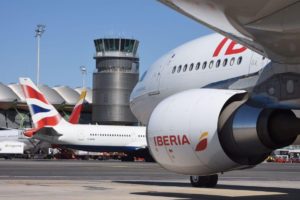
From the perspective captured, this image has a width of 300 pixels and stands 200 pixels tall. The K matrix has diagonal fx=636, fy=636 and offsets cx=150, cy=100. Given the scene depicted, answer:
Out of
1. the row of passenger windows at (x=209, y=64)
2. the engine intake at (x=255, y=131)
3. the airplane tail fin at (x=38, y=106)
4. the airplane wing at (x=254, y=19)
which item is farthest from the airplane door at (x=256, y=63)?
the airplane tail fin at (x=38, y=106)

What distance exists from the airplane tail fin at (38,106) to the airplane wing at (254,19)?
56308 mm

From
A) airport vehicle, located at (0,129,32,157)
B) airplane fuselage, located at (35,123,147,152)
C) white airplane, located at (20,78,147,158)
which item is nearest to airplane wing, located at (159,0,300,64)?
white airplane, located at (20,78,147,158)

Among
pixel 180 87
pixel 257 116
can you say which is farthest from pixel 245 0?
pixel 180 87

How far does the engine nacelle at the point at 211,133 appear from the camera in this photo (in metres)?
9.01

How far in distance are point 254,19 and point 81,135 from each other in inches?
2395

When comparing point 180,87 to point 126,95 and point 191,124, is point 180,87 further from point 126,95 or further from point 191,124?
point 126,95

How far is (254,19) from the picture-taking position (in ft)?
23.3

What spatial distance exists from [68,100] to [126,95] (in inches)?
428

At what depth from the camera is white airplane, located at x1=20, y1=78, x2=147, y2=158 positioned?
216ft

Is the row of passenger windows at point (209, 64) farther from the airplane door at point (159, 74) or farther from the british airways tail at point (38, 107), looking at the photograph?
the british airways tail at point (38, 107)

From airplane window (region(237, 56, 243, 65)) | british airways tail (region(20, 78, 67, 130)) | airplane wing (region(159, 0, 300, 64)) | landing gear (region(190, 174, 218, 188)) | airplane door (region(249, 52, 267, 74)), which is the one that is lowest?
landing gear (region(190, 174, 218, 188))

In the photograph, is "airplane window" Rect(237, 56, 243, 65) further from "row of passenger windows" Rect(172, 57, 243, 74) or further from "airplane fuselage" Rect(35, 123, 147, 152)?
"airplane fuselage" Rect(35, 123, 147, 152)

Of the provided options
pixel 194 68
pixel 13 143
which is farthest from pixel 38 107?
pixel 194 68

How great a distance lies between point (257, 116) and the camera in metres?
9.02
